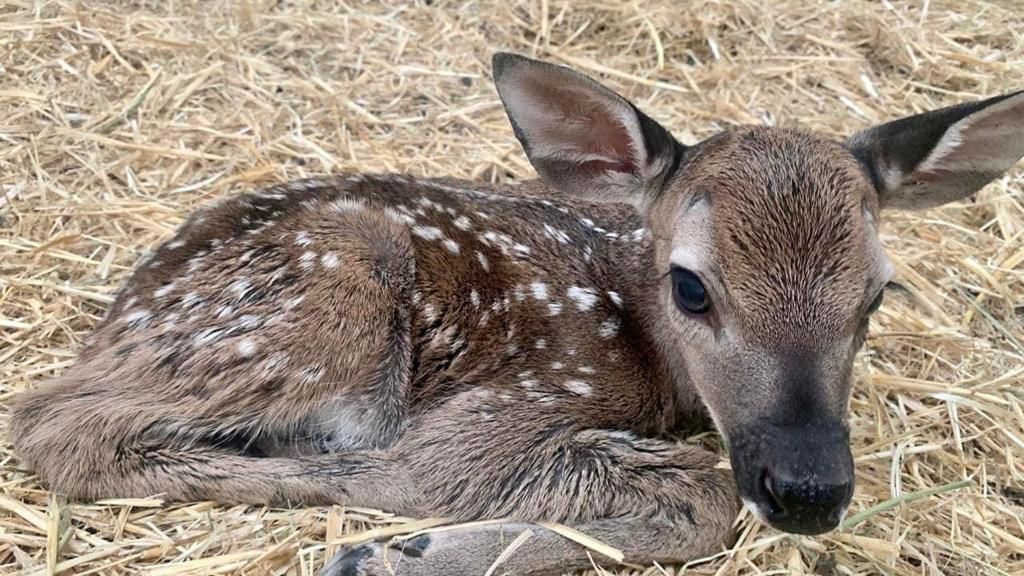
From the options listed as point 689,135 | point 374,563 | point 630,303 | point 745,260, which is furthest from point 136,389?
point 689,135

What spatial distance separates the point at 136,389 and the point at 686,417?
1.78 m

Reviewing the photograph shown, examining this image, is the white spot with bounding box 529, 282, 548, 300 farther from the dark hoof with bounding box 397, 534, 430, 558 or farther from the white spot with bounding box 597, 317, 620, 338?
the dark hoof with bounding box 397, 534, 430, 558

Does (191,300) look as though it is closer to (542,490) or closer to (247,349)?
(247,349)

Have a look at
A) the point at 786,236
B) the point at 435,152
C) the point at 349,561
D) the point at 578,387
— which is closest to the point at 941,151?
the point at 786,236

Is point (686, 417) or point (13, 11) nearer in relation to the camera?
point (686, 417)

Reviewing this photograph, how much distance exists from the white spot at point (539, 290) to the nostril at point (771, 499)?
108 cm

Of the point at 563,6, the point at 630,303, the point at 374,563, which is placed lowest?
the point at 374,563

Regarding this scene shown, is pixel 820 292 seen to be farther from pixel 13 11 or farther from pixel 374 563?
pixel 13 11

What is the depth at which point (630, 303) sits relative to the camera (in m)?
3.21

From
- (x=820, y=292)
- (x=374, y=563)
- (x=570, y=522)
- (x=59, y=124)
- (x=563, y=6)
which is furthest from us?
(x=563, y=6)

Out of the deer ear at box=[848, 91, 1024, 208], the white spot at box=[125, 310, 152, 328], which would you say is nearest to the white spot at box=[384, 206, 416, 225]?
the white spot at box=[125, 310, 152, 328]

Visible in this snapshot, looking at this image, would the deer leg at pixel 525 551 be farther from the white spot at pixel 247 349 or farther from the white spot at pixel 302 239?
the white spot at pixel 302 239

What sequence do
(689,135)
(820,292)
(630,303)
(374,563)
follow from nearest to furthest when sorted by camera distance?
(820,292) → (374,563) → (630,303) → (689,135)

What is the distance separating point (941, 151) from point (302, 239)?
1.97 meters
